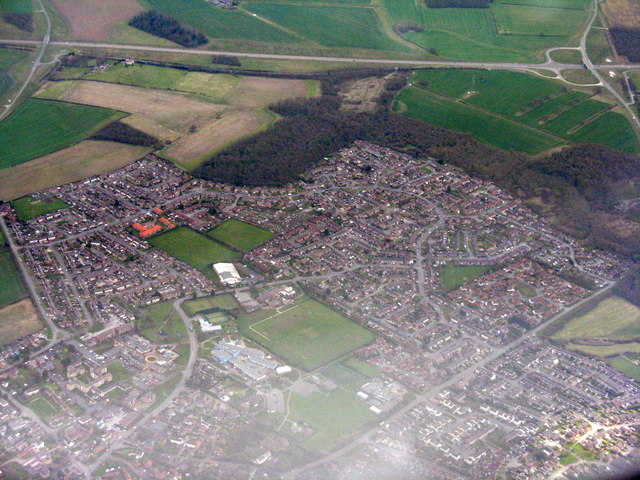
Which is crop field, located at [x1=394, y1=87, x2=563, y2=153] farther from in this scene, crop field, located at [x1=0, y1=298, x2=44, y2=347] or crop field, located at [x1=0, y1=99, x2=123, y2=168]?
crop field, located at [x1=0, y1=298, x2=44, y2=347]

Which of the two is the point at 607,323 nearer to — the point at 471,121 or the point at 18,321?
the point at 471,121

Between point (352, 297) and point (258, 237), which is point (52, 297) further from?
point (352, 297)

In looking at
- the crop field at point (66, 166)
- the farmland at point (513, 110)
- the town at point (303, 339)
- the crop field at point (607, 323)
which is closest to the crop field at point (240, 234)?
the town at point (303, 339)

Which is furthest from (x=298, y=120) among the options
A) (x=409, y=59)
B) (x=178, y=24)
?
(x=178, y=24)

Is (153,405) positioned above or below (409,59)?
below

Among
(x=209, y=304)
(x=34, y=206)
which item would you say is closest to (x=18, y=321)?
(x=209, y=304)
